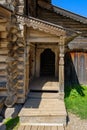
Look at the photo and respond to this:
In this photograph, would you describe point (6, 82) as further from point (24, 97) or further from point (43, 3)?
point (43, 3)

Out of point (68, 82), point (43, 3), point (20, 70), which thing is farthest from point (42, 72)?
point (20, 70)

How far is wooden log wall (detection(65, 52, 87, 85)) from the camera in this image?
13.0 meters

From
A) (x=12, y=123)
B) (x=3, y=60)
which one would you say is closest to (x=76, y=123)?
(x=12, y=123)

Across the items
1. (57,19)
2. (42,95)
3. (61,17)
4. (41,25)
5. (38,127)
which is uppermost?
(61,17)

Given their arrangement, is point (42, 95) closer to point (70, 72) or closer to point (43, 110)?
point (43, 110)

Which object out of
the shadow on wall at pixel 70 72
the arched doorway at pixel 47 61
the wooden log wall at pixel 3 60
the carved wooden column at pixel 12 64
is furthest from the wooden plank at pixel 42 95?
the arched doorway at pixel 47 61

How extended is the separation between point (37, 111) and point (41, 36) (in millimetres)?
2849

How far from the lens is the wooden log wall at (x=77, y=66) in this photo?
42.7ft

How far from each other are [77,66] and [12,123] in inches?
285

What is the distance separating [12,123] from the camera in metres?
6.68

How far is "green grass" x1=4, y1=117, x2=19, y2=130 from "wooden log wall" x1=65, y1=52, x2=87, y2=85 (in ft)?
21.5

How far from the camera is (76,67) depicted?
1308 cm

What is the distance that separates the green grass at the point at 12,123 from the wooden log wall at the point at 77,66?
6548 mm

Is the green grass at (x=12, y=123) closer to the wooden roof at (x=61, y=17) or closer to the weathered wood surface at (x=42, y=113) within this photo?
the weathered wood surface at (x=42, y=113)
